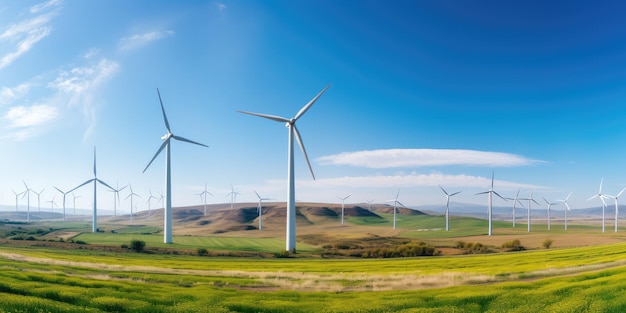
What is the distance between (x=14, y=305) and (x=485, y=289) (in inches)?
1151

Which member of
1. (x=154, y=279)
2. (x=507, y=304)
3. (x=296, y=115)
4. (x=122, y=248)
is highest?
(x=296, y=115)

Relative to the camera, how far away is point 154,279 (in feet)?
140

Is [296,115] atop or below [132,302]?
atop

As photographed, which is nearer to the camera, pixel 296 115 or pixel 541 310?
pixel 541 310

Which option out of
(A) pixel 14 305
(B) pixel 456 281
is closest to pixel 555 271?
(B) pixel 456 281

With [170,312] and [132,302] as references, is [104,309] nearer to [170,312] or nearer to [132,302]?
[132,302]

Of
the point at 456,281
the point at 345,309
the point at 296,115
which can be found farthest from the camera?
the point at 296,115

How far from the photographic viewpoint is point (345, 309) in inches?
1001

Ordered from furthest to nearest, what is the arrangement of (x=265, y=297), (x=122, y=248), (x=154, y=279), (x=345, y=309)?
(x=122, y=248), (x=154, y=279), (x=265, y=297), (x=345, y=309)

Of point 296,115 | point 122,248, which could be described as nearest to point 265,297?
point 296,115

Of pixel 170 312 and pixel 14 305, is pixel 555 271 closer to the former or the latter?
pixel 170 312

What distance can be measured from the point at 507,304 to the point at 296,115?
77.1 metres

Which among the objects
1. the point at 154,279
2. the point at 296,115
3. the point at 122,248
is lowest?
the point at 122,248

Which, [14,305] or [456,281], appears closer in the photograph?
[14,305]
